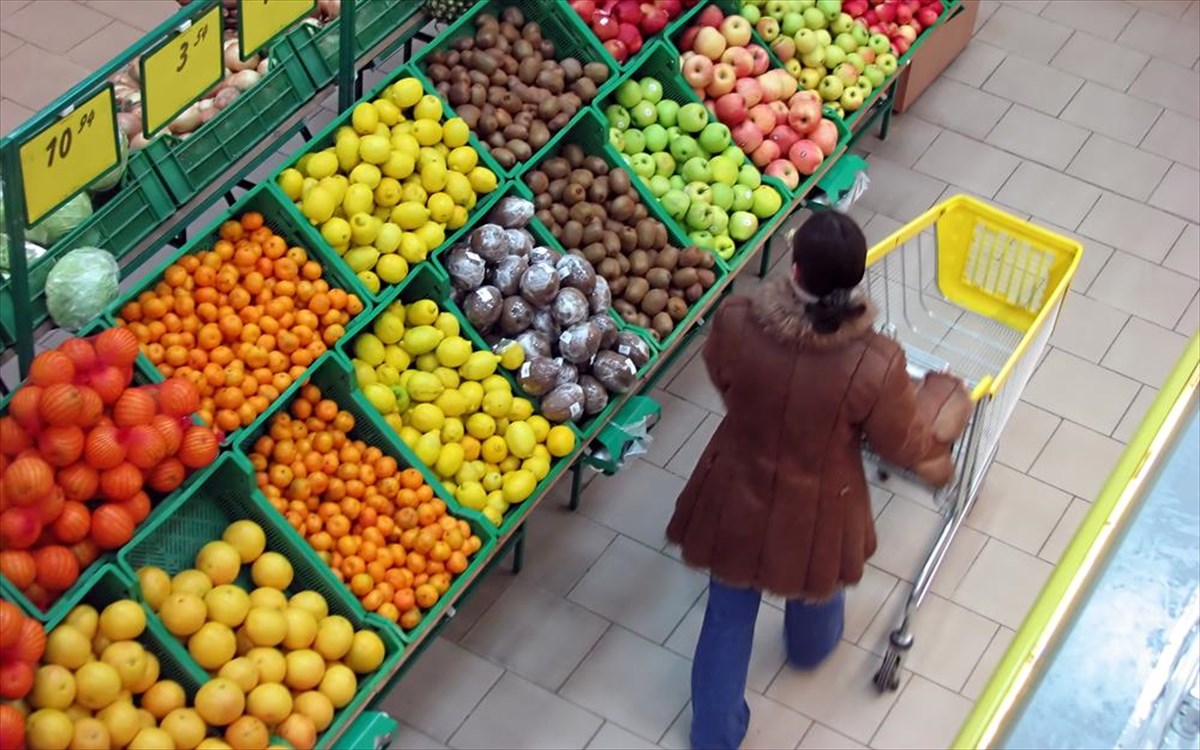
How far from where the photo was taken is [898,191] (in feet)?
21.2

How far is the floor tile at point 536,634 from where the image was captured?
4742mm

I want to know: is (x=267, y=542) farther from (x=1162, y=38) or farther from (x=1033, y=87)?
(x=1162, y=38)

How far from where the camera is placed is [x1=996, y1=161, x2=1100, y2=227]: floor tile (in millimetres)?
6400

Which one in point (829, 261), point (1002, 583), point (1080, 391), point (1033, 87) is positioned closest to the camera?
point (829, 261)

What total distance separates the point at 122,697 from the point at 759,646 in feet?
6.38

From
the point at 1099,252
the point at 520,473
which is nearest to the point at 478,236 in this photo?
the point at 520,473

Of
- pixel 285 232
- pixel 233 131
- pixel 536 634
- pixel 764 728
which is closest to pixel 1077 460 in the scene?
A: pixel 764 728

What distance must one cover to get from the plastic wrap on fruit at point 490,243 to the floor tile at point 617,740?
4.60 ft

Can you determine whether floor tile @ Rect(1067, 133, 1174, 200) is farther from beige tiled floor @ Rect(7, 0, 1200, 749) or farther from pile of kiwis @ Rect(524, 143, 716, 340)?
pile of kiwis @ Rect(524, 143, 716, 340)

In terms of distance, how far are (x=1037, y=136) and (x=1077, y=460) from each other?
1852 mm

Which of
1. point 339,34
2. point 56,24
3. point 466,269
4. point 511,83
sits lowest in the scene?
point 466,269

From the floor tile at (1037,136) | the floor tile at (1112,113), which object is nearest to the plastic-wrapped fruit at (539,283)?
the floor tile at (1037,136)

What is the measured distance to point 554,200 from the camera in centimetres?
510

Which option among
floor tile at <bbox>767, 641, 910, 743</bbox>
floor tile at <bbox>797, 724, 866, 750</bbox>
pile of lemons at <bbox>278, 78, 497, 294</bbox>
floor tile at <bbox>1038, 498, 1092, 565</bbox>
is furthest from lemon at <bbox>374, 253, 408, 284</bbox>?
floor tile at <bbox>1038, 498, 1092, 565</bbox>
